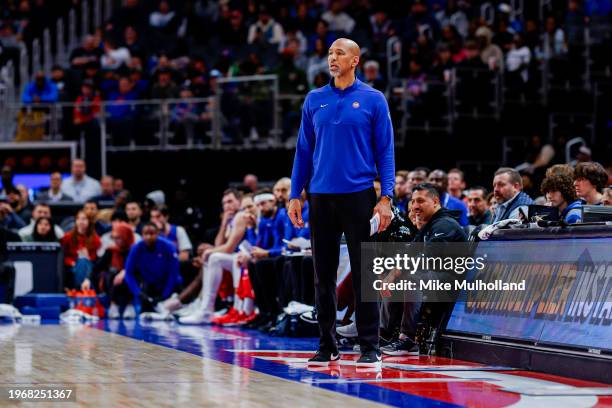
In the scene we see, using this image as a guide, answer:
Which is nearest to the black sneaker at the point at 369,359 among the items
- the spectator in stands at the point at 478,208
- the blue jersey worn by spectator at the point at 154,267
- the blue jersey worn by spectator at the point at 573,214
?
the blue jersey worn by spectator at the point at 573,214

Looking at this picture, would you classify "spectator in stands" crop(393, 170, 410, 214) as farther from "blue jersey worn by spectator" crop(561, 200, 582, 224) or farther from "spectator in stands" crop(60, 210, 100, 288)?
"spectator in stands" crop(60, 210, 100, 288)

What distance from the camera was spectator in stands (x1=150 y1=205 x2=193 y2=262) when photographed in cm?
1603

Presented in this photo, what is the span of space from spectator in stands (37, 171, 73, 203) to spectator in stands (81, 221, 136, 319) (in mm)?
1863

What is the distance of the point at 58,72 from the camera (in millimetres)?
21359

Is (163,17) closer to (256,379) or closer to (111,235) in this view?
(111,235)

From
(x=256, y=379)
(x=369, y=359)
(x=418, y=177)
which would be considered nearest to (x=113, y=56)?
(x=418, y=177)

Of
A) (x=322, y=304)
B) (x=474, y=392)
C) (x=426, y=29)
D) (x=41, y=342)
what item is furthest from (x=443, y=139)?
(x=474, y=392)

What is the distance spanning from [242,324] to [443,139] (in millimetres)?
5901

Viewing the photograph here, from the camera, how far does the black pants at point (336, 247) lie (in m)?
7.98

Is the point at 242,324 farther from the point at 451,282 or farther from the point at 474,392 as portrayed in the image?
the point at 474,392

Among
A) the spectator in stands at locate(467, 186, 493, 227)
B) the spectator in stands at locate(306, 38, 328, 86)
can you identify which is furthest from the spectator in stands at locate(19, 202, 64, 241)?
the spectator in stands at locate(467, 186, 493, 227)

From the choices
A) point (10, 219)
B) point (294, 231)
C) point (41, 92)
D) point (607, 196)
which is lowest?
point (10, 219)

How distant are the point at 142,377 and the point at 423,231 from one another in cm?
302

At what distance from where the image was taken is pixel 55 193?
708 inches
